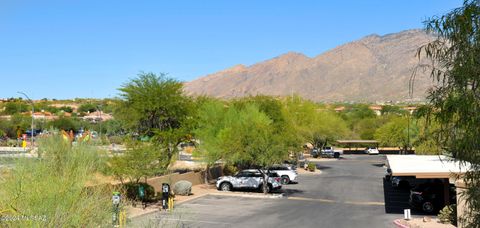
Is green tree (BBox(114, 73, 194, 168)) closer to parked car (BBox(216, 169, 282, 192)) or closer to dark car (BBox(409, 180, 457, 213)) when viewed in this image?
parked car (BBox(216, 169, 282, 192))

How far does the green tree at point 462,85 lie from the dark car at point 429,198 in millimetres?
20480

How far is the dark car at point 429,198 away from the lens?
2712cm

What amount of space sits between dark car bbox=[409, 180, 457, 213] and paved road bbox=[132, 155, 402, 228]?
183cm

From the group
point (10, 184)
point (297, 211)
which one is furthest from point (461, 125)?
point (297, 211)

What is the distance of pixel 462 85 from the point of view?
7535 mm

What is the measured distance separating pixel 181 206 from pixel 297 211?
6.86 meters

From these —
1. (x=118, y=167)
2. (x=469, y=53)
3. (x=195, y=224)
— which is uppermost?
(x=469, y=53)

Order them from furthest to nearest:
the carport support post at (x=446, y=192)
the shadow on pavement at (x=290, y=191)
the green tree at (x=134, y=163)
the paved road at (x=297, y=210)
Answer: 1. the shadow on pavement at (x=290, y=191)
2. the green tree at (x=134, y=163)
3. the carport support post at (x=446, y=192)
4. the paved road at (x=297, y=210)

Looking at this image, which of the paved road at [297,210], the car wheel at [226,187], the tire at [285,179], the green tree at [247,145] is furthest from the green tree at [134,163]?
the tire at [285,179]

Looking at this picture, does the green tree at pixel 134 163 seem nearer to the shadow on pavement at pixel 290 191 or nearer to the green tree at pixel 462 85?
the shadow on pavement at pixel 290 191

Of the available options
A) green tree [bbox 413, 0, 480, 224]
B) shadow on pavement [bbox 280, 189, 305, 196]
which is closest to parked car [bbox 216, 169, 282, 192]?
shadow on pavement [bbox 280, 189, 305, 196]

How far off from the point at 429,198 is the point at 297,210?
7.25 meters

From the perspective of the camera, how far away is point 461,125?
770cm

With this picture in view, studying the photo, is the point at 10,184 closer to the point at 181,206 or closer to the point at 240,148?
the point at 181,206
